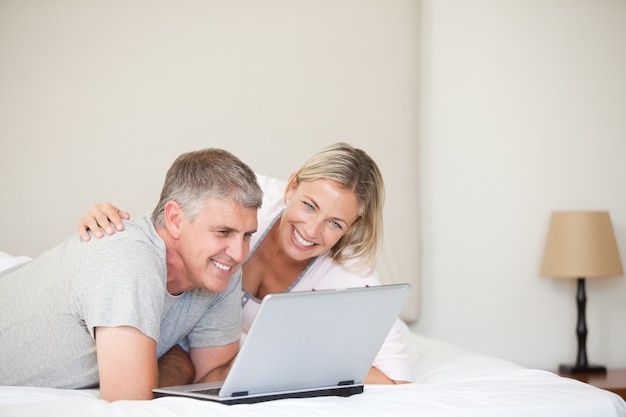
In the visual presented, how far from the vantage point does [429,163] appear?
140 inches

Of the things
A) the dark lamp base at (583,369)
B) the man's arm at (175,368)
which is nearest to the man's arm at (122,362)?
the man's arm at (175,368)

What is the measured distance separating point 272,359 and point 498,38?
261 centimetres

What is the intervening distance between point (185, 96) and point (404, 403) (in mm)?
1928

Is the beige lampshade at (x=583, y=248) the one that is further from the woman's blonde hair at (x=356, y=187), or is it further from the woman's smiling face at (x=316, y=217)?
the woman's smiling face at (x=316, y=217)

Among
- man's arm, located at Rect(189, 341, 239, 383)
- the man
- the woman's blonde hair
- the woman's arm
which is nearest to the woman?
the woman's blonde hair

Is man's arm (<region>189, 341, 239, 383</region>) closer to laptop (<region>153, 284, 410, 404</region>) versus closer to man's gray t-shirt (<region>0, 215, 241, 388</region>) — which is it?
man's gray t-shirt (<region>0, 215, 241, 388</region>)

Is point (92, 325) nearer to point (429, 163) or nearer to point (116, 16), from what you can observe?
point (116, 16)

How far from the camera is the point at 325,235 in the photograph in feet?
7.16

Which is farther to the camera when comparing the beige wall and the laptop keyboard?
the beige wall

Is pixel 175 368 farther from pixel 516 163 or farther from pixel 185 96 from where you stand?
pixel 516 163

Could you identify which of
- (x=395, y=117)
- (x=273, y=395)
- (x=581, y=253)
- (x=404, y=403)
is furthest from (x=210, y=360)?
(x=581, y=253)

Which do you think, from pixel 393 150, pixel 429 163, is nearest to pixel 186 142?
pixel 393 150

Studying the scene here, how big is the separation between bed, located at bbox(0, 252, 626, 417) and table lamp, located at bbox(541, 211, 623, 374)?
1.71 meters

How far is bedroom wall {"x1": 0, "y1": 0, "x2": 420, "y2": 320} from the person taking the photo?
Result: 297cm
